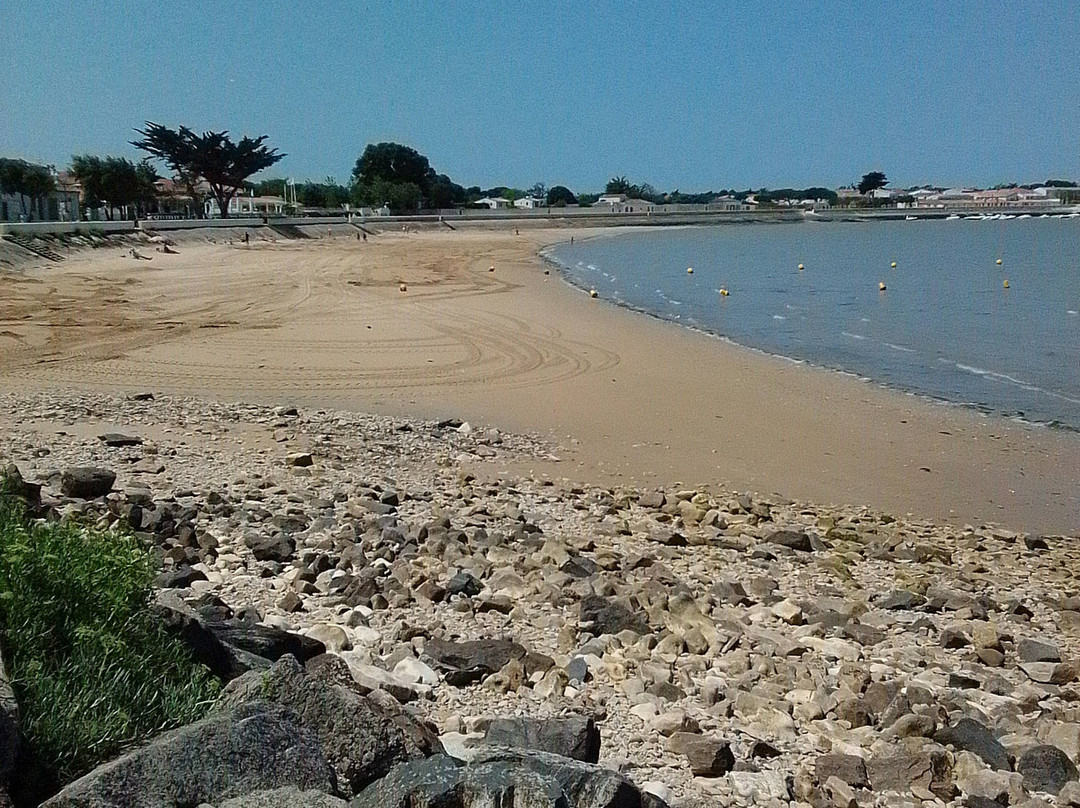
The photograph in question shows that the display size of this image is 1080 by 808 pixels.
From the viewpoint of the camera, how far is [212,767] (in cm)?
296

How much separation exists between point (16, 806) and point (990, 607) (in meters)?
6.40

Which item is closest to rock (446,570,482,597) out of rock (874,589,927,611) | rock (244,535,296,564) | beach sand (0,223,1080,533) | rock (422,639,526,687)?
rock (422,639,526,687)

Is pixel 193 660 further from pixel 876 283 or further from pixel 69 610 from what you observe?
pixel 876 283

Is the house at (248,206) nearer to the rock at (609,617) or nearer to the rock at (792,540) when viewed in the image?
the rock at (792,540)

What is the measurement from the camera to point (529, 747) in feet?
13.5

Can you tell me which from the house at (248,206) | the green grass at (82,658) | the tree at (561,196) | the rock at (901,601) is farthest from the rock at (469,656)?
the tree at (561,196)

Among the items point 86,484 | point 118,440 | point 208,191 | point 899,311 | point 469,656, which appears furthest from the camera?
point 208,191

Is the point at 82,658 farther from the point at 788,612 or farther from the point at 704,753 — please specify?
the point at 788,612

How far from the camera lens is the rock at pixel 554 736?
162 inches

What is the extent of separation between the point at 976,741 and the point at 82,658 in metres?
4.10

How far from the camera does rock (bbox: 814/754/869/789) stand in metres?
4.39

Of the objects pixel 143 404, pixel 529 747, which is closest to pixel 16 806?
pixel 529 747

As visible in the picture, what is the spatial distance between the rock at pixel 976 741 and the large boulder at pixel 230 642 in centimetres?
324

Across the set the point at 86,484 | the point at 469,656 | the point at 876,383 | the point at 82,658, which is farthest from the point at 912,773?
the point at 876,383
